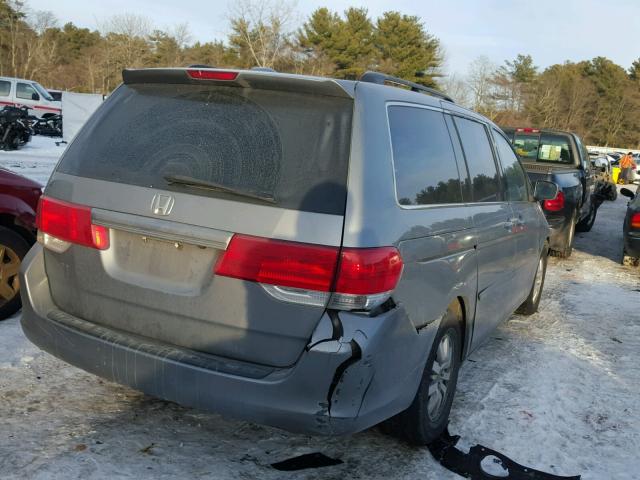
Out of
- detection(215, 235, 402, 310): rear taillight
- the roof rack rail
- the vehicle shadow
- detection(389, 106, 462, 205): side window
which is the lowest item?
the vehicle shadow

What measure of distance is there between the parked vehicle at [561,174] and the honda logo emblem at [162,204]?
6826mm

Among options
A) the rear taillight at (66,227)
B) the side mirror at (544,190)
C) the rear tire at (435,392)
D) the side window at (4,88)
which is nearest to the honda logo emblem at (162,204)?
the rear taillight at (66,227)

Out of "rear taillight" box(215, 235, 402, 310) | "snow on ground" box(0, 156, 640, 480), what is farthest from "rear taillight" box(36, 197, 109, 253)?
"snow on ground" box(0, 156, 640, 480)

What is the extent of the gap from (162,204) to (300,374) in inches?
36.3

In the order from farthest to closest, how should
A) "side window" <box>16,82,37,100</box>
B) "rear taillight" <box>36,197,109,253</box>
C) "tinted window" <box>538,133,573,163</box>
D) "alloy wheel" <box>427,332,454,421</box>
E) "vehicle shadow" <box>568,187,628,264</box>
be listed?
1. "side window" <box>16,82,37,100</box>
2. "tinted window" <box>538,133,573,163</box>
3. "vehicle shadow" <box>568,187,628,264</box>
4. "alloy wheel" <box>427,332,454,421</box>
5. "rear taillight" <box>36,197,109,253</box>

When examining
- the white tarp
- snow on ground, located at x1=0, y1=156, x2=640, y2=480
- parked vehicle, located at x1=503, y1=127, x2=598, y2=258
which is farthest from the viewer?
the white tarp

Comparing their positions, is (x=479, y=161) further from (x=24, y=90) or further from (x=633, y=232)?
(x=24, y=90)

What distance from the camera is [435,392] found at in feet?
10.7

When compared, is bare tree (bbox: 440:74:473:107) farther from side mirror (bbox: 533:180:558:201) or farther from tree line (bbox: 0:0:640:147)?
side mirror (bbox: 533:180:558:201)

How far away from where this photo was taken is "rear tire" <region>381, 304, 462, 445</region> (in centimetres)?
307

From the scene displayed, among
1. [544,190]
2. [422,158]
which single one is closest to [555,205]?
[544,190]

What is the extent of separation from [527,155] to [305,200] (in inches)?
368

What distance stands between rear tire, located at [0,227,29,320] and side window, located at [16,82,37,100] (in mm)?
20061

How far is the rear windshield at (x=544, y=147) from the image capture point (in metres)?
10.7
